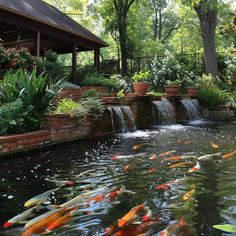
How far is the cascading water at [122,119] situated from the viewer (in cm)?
988

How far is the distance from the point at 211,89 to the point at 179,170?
1136 cm

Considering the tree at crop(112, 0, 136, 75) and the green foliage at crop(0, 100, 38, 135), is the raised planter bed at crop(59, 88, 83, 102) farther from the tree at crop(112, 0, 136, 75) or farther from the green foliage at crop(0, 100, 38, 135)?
the tree at crop(112, 0, 136, 75)

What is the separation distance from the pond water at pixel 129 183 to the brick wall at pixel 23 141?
0.86 feet

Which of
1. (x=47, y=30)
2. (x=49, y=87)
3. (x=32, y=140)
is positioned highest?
(x=47, y=30)

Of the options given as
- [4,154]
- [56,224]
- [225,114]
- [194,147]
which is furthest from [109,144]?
[225,114]

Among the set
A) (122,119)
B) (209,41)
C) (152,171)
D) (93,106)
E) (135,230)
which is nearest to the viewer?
(135,230)

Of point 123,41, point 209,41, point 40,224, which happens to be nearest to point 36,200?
point 40,224

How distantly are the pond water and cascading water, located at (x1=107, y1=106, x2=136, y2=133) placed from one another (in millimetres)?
2321

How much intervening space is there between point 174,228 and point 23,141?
428 centimetres

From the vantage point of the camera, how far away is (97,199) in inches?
150

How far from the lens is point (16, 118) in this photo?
22.3ft

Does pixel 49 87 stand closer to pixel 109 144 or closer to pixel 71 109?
pixel 71 109

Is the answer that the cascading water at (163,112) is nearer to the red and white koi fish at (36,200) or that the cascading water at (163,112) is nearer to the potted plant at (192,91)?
the potted plant at (192,91)

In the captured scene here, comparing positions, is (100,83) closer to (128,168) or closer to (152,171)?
(128,168)
